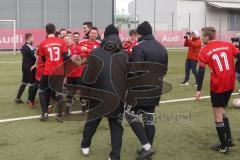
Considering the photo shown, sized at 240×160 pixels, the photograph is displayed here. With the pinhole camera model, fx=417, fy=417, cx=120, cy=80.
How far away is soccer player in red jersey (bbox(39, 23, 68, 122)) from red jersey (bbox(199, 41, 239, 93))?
10.4 feet

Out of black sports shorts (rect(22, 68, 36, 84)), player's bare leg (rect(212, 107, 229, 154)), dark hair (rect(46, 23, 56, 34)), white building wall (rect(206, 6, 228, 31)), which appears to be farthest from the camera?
white building wall (rect(206, 6, 228, 31))

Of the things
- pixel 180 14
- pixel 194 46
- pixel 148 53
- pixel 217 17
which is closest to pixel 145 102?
pixel 148 53

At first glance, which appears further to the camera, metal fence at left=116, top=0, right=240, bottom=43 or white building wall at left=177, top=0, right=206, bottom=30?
white building wall at left=177, top=0, right=206, bottom=30

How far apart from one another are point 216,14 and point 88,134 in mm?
44698

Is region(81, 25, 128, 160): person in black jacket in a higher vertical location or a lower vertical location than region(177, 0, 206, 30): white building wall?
lower

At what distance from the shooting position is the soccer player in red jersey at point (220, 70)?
6.38 m

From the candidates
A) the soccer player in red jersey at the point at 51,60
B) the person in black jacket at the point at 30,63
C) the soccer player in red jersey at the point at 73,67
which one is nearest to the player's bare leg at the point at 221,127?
the soccer player in red jersey at the point at 73,67

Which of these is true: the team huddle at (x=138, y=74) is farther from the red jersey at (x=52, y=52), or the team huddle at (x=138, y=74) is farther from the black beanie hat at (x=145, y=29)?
the red jersey at (x=52, y=52)

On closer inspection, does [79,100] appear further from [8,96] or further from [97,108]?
[97,108]

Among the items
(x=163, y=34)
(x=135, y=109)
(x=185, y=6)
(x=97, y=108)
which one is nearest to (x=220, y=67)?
(x=135, y=109)

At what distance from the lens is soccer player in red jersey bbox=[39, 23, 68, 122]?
833 centimetres

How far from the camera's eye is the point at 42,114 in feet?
28.2

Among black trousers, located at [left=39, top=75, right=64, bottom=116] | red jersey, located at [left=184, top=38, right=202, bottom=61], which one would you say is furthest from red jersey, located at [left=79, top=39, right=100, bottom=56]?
red jersey, located at [left=184, top=38, right=202, bottom=61]

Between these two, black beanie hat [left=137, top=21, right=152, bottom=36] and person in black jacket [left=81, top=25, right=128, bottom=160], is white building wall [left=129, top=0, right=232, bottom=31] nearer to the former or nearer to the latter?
black beanie hat [left=137, top=21, right=152, bottom=36]
